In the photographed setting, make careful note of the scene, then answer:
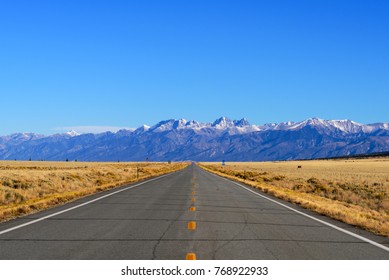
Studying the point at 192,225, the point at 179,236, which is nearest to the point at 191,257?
the point at 179,236

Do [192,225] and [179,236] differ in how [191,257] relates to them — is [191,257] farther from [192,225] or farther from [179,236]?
[192,225]

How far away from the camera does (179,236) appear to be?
11.9 metres

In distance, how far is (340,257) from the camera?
32.0 ft

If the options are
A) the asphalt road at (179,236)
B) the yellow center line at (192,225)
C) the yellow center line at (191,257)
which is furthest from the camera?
the yellow center line at (192,225)

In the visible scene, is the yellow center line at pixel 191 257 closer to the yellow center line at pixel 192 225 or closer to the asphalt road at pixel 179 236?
the asphalt road at pixel 179 236

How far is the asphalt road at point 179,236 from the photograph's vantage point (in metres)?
9.71

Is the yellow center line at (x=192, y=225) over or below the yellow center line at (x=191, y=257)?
below

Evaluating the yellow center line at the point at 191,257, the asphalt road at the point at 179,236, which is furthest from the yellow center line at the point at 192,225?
the yellow center line at the point at 191,257

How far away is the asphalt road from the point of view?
31.9 ft

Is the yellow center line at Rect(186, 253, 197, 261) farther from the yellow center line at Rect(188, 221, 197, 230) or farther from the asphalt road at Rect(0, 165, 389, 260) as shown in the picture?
the yellow center line at Rect(188, 221, 197, 230)

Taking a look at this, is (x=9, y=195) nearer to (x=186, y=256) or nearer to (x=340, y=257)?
(x=186, y=256)

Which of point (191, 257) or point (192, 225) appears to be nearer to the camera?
point (191, 257)
